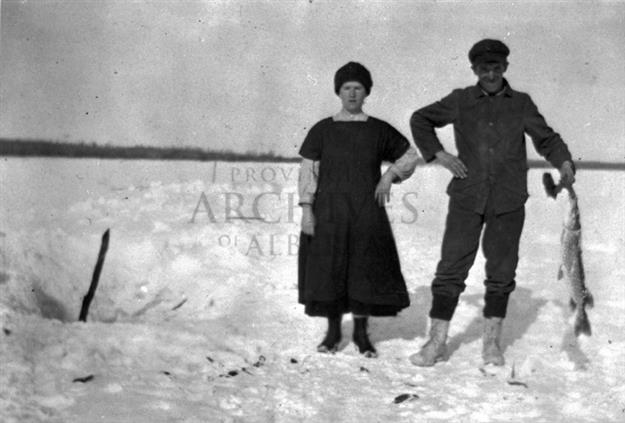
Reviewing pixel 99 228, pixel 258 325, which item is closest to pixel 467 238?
pixel 258 325

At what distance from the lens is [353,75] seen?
16.1ft

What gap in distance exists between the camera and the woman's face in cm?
494

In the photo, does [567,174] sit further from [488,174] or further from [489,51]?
[489,51]

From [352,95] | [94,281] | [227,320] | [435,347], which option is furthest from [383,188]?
[94,281]

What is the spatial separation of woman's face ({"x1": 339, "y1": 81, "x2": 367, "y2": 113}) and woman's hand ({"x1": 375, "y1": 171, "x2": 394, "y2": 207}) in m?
0.49

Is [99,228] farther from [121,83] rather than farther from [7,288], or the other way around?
[7,288]

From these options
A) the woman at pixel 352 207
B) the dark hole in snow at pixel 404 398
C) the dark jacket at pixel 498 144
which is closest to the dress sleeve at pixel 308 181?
the woman at pixel 352 207

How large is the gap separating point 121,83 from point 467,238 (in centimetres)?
422

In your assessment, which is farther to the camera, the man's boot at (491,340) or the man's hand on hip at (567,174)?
the man's boot at (491,340)

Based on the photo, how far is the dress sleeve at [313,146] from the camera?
507 centimetres

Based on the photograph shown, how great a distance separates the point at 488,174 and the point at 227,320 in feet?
7.79

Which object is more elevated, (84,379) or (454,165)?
(454,165)

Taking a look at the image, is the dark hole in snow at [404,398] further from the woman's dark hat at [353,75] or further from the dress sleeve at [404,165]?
the woman's dark hat at [353,75]

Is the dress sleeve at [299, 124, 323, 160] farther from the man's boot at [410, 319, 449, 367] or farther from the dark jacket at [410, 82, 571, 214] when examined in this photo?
the man's boot at [410, 319, 449, 367]
